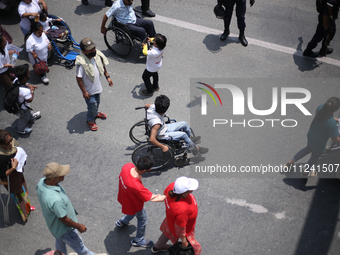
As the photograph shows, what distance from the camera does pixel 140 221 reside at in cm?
434

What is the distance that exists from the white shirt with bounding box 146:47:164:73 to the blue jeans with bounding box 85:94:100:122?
1289 mm

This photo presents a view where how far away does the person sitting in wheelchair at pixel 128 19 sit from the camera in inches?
276

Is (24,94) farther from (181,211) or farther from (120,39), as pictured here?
(181,211)

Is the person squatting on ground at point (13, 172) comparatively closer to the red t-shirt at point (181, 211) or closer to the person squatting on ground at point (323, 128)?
the red t-shirt at point (181, 211)

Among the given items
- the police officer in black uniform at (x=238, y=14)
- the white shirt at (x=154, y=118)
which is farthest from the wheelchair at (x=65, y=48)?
the police officer in black uniform at (x=238, y=14)

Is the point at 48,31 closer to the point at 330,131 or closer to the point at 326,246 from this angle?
the point at 330,131

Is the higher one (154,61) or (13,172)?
(154,61)

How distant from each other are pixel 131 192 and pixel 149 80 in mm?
3291

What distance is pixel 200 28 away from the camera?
8430 mm

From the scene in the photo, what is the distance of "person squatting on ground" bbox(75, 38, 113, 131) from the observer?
5.14m

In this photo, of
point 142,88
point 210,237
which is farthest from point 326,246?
point 142,88

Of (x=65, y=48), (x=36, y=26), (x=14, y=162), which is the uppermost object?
(x=36, y=26)

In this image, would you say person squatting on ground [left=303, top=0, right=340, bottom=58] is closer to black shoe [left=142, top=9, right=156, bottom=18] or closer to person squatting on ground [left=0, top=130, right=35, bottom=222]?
Result: black shoe [left=142, top=9, right=156, bottom=18]

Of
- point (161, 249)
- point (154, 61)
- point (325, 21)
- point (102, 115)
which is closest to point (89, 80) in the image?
point (102, 115)
